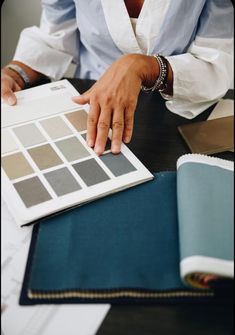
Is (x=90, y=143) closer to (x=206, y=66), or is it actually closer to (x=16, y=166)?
(x=16, y=166)

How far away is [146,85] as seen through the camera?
46 cm

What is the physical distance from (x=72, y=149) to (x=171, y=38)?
0.72 ft

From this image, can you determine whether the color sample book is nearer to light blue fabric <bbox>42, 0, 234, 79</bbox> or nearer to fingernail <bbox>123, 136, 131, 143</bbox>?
fingernail <bbox>123, 136, 131, 143</bbox>

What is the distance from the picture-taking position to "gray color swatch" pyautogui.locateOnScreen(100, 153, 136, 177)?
36cm

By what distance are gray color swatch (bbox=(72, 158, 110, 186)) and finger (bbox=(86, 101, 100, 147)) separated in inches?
1.2

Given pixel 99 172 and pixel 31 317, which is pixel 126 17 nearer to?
pixel 99 172

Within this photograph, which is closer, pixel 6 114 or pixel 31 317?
pixel 31 317

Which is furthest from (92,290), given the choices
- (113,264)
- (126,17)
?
(126,17)

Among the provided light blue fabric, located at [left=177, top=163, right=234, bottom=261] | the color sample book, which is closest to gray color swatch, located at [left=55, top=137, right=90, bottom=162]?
the color sample book

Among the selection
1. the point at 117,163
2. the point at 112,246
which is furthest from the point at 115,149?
the point at 112,246

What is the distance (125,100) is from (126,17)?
0.36 ft

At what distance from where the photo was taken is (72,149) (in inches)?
14.4

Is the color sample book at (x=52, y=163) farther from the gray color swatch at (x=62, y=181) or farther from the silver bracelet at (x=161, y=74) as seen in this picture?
the silver bracelet at (x=161, y=74)

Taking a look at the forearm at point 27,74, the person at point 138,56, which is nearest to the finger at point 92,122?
the person at point 138,56
